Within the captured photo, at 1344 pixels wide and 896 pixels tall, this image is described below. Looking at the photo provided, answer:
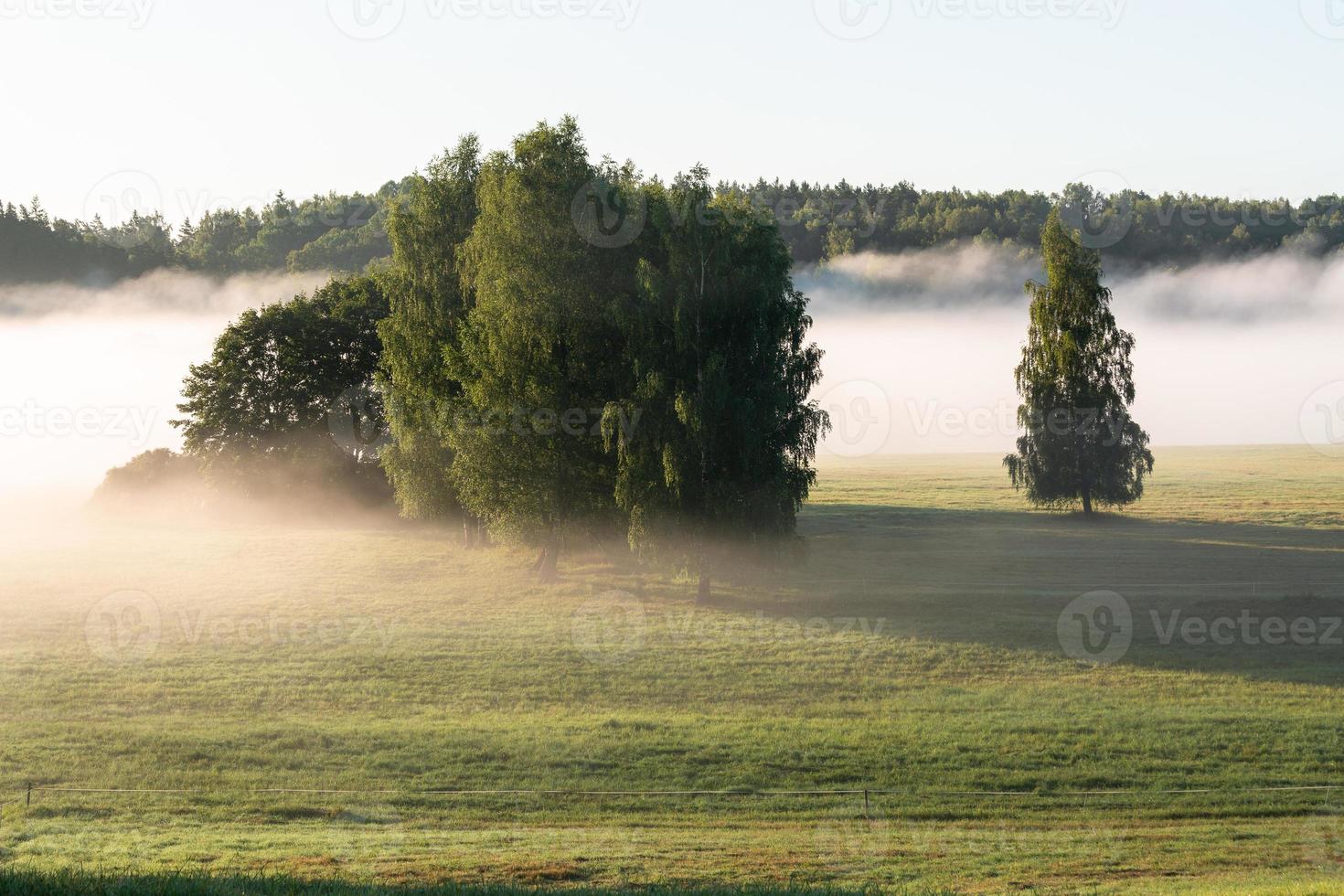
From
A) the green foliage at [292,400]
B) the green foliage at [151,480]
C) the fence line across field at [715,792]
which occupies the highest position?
the green foliage at [292,400]

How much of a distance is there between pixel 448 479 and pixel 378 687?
19026 millimetres

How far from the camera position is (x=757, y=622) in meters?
43.0

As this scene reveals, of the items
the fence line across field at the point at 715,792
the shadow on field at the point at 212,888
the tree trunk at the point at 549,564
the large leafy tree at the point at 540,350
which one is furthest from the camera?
the tree trunk at the point at 549,564

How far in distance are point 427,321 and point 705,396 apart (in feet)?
50.2

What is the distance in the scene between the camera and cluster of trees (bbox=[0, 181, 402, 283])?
167 metres

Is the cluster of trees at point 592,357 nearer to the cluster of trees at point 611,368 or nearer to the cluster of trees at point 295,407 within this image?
the cluster of trees at point 611,368

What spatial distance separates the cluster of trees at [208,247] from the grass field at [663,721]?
11740 centimetres

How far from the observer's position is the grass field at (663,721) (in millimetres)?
20781

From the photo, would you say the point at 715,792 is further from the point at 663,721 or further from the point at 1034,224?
the point at 1034,224

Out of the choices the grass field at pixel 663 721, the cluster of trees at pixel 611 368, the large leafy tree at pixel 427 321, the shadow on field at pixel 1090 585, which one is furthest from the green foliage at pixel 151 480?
the shadow on field at pixel 1090 585

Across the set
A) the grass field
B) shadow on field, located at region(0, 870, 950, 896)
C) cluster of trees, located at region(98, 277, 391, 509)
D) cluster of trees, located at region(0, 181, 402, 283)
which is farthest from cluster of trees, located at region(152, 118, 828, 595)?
cluster of trees, located at region(0, 181, 402, 283)

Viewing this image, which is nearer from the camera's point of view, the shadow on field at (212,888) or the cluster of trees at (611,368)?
the shadow on field at (212,888)

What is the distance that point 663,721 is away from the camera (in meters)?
30.6

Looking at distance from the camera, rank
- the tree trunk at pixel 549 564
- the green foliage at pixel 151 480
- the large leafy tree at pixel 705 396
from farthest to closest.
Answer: the green foliage at pixel 151 480, the tree trunk at pixel 549 564, the large leafy tree at pixel 705 396
